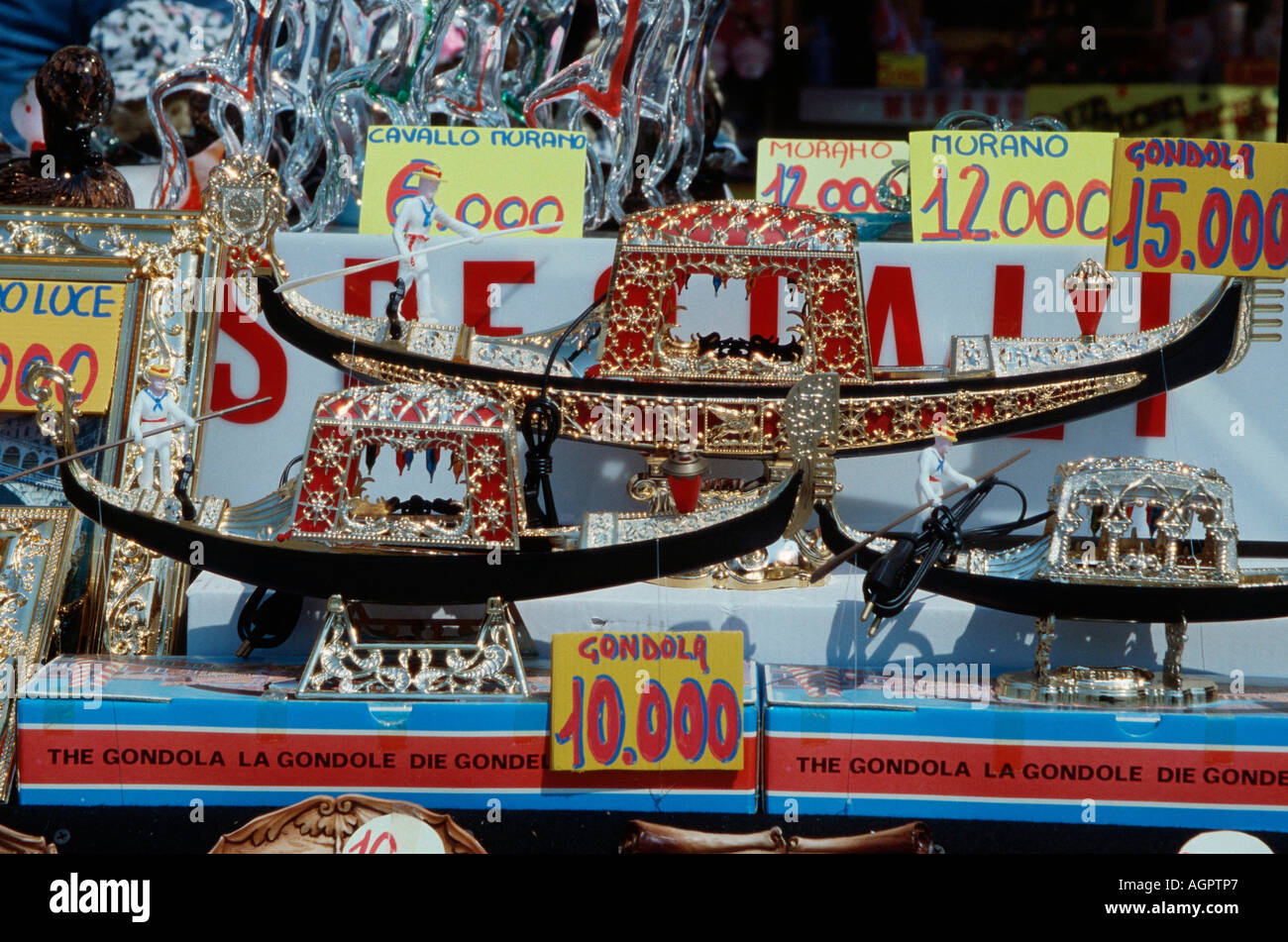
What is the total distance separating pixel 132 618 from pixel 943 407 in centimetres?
203

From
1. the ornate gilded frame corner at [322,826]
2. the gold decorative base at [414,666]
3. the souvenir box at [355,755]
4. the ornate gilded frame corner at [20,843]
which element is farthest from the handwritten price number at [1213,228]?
the ornate gilded frame corner at [20,843]

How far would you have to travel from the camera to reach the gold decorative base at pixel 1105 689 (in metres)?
3.41

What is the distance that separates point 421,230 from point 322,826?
164 cm

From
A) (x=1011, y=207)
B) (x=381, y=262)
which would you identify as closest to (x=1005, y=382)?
(x=1011, y=207)

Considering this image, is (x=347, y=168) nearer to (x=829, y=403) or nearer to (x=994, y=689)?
(x=829, y=403)

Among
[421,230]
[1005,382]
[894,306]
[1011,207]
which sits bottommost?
[1005,382]

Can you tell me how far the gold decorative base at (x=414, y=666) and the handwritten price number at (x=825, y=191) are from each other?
80.7 inches

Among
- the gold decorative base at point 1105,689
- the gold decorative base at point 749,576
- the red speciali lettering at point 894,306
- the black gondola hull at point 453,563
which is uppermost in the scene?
the red speciali lettering at point 894,306

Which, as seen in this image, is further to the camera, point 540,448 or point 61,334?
point 61,334

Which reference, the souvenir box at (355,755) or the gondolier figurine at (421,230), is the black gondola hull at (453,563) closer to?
the souvenir box at (355,755)

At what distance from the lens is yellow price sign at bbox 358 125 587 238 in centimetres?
444

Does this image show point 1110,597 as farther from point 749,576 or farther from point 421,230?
point 421,230

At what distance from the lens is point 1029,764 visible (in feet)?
10.9

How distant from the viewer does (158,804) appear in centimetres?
333
